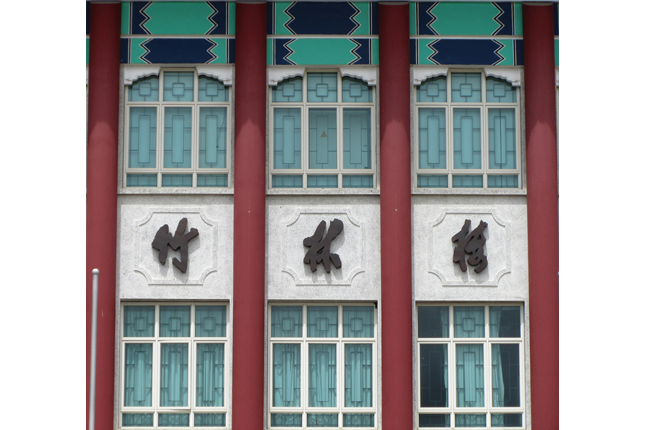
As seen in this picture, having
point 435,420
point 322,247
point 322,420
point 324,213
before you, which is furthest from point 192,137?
point 435,420

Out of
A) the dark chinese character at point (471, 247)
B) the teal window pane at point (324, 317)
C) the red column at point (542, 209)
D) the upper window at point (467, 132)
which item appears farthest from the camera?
the upper window at point (467, 132)

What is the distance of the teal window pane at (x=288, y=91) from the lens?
53.3 feet

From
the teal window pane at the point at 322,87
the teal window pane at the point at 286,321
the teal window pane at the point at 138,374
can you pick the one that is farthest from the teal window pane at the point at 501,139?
the teal window pane at the point at 138,374

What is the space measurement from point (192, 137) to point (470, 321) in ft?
21.7

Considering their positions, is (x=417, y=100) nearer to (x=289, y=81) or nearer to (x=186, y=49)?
(x=289, y=81)

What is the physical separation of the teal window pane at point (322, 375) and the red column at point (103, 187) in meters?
3.84

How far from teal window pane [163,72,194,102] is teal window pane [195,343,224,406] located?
4937 millimetres

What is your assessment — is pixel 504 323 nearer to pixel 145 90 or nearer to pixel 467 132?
pixel 467 132

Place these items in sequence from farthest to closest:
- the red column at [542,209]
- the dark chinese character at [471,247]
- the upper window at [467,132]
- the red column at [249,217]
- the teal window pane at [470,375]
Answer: the upper window at [467,132] → the teal window pane at [470,375] → the dark chinese character at [471,247] → the red column at [542,209] → the red column at [249,217]

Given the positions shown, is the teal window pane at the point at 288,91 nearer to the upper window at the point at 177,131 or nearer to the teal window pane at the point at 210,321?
the upper window at the point at 177,131

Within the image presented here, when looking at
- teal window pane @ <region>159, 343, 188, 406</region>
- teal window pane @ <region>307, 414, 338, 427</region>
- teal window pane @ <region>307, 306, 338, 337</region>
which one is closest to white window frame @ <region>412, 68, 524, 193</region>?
teal window pane @ <region>307, 306, 338, 337</region>

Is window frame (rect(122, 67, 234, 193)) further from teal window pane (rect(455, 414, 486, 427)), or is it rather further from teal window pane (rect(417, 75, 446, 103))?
teal window pane (rect(455, 414, 486, 427))

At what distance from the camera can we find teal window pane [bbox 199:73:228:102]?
639 inches

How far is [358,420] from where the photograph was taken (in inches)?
616
